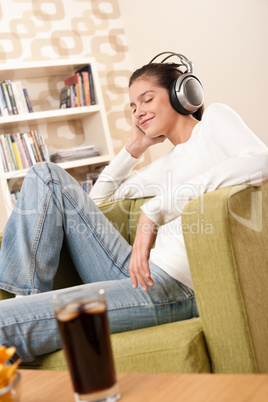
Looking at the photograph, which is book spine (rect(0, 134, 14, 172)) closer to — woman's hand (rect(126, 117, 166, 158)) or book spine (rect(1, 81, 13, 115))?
book spine (rect(1, 81, 13, 115))

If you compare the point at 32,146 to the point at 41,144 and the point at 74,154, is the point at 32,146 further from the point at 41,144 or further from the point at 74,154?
the point at 74,154

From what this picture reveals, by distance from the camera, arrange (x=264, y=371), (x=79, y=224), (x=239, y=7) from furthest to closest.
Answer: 1. (x=239, y=7)
2. (x=79, y=224)
3. (x=264, y=371)

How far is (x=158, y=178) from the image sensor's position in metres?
1.80

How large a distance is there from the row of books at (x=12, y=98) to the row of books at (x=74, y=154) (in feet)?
1.15

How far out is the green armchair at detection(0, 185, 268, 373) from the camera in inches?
40.8

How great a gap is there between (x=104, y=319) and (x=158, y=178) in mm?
1189

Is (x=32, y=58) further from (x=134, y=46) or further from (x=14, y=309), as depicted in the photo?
(x=14, y=309)

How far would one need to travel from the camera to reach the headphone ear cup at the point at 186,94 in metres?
1.64

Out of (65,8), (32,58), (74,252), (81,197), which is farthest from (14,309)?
(65,8)

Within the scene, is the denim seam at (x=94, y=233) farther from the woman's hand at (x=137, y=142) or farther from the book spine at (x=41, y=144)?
the book spine at (x=41, y=144)

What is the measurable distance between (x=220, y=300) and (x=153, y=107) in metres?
0.86

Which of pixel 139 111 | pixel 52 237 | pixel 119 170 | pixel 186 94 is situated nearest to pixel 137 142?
pixel 119 170

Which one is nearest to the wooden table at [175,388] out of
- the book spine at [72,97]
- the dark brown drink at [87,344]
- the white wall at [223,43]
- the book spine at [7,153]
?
the dark brown drink at [87,344]

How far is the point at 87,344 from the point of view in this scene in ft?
2.08
